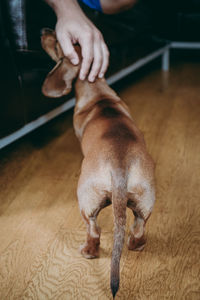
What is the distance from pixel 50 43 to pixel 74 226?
0.79 metres

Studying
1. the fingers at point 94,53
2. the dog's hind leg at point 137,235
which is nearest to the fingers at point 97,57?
the fingers at point 94,53

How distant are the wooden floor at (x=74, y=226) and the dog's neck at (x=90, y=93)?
0.34m

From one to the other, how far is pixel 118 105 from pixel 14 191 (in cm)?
58

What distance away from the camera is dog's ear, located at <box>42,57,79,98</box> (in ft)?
4.14

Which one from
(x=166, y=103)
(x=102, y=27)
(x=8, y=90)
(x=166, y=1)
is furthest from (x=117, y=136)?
(x=166, y=1)

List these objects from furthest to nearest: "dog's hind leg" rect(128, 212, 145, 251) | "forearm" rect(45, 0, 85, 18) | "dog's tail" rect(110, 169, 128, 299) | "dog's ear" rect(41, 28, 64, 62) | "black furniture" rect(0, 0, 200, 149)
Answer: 1. "dog's ear" rect(41, 28, 64, 62)
2. "black furniture" rect(0, 0, 200, 149)
3. "forearm" rect(45, 0, 85, 18)
4. "dog's hind leg" rect(128, 212, 145, 251)
5. "dog's tail" rect(110, 169, 128, 299)

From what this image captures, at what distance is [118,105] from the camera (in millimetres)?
1262

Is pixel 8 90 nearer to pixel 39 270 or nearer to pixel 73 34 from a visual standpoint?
pixel 73 34

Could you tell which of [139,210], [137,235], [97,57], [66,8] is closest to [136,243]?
[137,235]

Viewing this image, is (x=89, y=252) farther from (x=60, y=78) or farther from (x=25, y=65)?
(x=25, y=65)

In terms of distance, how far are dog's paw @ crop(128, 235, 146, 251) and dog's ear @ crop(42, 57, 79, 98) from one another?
66cm

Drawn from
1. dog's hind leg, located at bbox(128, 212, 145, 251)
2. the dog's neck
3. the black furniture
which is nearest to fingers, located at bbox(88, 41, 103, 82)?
the dog's neck

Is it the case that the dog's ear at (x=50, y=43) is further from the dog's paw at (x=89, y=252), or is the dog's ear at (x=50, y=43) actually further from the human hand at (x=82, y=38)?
the dog's paw at (x=89, y=252)

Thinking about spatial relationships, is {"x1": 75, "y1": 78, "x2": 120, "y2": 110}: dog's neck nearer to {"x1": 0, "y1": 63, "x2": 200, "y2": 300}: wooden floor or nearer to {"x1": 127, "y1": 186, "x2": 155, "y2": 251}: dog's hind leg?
{"x1": 0, "y1": 63, "x2": 200, "y2": 300}: wooden floor
